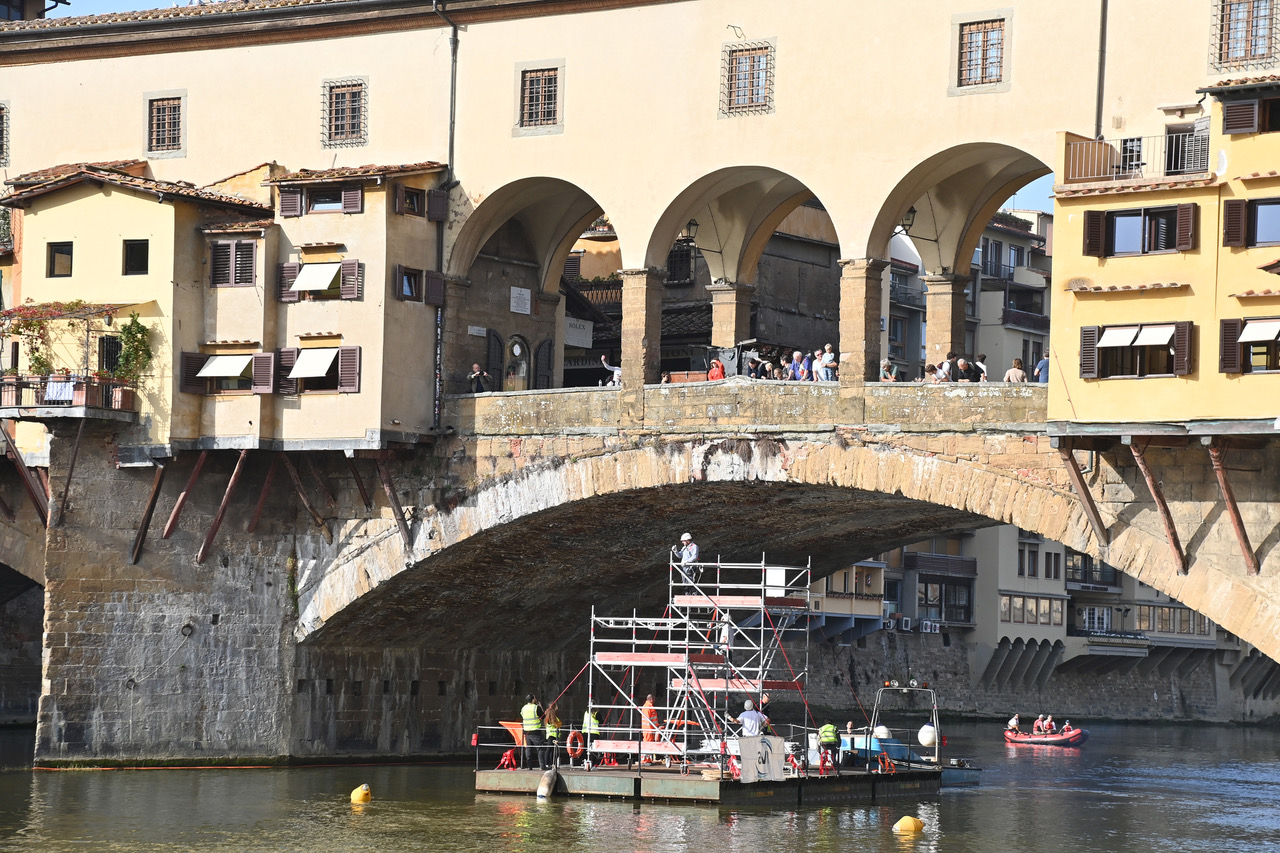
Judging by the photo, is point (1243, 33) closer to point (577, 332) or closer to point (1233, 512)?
point (1233, 512)

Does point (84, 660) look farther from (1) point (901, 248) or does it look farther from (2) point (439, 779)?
(1) point (901, 248)

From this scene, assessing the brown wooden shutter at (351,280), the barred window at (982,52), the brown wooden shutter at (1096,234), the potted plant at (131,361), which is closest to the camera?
the brown wooden shutter at (1096,234)

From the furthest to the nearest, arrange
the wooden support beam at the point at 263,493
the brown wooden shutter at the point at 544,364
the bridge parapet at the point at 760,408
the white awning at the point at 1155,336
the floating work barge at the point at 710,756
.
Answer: the brown wooden shutter at the point at 544,364, the wooden support beam at the point at 263,493, the floating work barge at the point at 710,756, the bridge parapet at the point at 760,408, the white awning at the point at 1155,336

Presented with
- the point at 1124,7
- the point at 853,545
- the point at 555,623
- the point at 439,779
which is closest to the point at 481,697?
the point at 555,623

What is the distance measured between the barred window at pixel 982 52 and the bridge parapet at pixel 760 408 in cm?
558

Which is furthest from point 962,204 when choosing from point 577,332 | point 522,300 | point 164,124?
point 164,124

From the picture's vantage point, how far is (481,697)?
164ft

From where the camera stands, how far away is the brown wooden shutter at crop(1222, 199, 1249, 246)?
3359 cm

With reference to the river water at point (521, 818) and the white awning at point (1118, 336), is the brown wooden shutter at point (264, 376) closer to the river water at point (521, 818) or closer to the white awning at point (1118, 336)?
the river water at point (521, 818)

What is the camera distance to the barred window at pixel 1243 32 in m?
35.4

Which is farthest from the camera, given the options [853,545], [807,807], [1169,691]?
[1169,691]

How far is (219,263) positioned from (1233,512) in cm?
2119

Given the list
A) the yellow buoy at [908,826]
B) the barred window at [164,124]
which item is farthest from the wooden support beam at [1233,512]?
the barred window at [164,124]

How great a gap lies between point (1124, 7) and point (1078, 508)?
28.3ft
